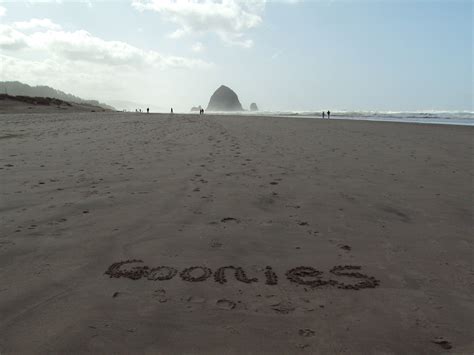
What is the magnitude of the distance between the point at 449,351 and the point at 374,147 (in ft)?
29.8

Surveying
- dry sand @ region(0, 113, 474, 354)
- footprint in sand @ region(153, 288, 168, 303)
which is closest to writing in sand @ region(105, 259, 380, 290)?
dry sand @ region(0, 113, 474, 354)

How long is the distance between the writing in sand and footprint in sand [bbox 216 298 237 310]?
251 mm

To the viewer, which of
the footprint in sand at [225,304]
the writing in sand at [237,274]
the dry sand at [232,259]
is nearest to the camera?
the dry sand at [232,259]

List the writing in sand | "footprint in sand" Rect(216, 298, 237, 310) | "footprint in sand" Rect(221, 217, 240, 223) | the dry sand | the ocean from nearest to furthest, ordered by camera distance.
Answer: the dry sand → "footprint in sand" Rect(216, 298, 237, 310) → the writing in sand → "footprint in sand" Rect(221, 217, 240, 223) → the ocean

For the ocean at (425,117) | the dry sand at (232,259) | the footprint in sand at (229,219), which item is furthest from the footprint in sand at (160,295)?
the ocean at (425,117)

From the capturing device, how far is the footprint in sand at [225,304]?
2.31 meters

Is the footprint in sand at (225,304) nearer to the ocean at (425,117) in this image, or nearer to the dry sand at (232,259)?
the dry sand at (232,259)

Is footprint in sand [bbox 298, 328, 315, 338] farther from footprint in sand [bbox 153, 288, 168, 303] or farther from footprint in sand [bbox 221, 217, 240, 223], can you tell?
footprint in sand [bbox 221, 217, 240, 223]

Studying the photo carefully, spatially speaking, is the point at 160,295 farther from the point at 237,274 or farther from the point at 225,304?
the point at 237,274

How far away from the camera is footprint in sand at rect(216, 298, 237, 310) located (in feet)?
7.58

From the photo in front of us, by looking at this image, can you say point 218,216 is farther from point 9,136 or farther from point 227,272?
point 9,136

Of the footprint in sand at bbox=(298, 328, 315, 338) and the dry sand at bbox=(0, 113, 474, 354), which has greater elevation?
the dry sand at bbox=(0, 113, 474, 354)

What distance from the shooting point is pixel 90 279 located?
8.54 feet

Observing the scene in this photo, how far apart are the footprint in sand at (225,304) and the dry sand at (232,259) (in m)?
0.01
